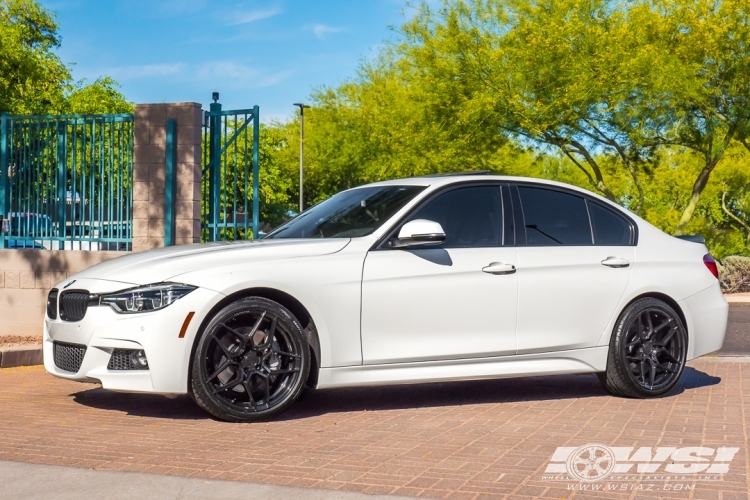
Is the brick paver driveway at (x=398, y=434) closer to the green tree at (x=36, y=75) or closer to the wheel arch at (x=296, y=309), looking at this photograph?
the wheel arch at (x=296, y=309)

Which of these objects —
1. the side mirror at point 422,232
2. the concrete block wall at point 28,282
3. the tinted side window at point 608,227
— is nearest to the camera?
the side mirror at point 422,232

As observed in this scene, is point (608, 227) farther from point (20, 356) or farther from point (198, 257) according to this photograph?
point (20, 356)

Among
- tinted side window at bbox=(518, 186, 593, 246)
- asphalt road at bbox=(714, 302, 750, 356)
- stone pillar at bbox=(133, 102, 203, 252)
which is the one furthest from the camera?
asphalt road at bbox=(714, 302, 750, 356)

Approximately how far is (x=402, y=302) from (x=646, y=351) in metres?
2.23

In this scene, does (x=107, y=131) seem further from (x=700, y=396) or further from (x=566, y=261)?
(x=700, y=396)

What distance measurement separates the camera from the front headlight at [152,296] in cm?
676

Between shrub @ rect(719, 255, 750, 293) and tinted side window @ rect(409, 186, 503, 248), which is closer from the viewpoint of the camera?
tinted side window @ rect(409, 186, 503, 248)

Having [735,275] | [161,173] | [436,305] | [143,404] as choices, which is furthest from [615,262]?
[735,275]

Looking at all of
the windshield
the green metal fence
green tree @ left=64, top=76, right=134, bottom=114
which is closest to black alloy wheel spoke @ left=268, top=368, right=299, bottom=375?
the windshield

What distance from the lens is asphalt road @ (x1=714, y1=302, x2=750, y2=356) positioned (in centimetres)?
1312

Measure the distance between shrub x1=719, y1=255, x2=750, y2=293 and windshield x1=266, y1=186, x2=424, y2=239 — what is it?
23341mm

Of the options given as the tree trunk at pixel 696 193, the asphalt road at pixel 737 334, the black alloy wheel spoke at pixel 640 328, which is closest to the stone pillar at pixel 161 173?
the black alloy wheel spoke at pixel 640 328

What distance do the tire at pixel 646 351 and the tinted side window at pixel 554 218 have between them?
707 mm

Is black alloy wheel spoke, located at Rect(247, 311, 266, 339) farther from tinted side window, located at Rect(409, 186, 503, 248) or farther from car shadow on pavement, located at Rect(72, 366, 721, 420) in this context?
tinted side window, located at Rect(409, 186, 503, 248)
